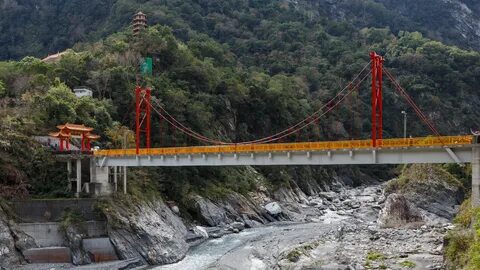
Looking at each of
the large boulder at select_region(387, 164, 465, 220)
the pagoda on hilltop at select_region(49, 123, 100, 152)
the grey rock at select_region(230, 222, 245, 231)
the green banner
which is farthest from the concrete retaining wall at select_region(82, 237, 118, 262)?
the green banner

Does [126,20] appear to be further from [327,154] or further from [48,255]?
[327,154]

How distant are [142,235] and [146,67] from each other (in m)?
35.1

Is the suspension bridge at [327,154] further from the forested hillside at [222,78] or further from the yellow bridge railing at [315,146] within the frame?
the forested hillside at [222,78]

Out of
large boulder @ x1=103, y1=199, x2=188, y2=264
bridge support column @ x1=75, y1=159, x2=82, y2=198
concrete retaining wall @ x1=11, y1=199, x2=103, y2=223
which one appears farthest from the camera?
bridge support column @ x1=75, y1=159, x2=82, y2=198

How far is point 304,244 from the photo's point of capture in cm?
4031

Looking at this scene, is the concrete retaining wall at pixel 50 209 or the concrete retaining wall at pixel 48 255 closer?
the concrete retaining wall at pixel 48 255

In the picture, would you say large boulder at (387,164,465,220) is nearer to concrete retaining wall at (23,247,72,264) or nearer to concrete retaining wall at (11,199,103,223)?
concrete retaining wall at (11,199,103,223)

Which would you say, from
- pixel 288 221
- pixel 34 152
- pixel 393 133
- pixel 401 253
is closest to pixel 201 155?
pixel 34 152

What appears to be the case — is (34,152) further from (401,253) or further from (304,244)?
(401,253)

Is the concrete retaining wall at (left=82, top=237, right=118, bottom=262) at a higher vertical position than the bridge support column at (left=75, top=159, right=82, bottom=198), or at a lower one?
lower

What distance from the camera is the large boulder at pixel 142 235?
38.5 metres

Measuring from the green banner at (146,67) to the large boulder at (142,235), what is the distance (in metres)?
28.8

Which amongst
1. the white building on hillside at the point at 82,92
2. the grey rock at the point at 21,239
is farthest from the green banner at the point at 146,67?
the grey rock at the point at 21,239

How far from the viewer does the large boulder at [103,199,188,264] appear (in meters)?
38.5
